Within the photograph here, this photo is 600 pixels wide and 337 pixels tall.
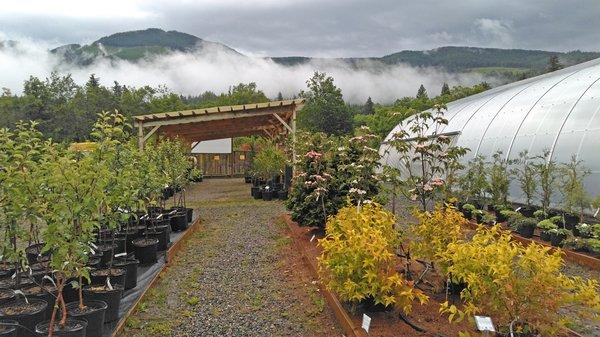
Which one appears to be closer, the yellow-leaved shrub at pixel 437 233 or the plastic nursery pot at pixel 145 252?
the yellow-leaved shrub at pixel 437 233

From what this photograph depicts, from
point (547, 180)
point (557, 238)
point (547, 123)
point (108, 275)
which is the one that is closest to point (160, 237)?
point (108, 275)

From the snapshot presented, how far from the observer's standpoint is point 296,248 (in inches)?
336

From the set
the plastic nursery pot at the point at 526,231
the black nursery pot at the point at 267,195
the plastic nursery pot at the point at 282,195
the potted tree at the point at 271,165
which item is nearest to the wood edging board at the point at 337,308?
the plastic nursery pot at the point at 526,231

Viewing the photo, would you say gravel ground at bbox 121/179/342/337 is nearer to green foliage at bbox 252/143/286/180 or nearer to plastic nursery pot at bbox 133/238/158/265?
plastic nursery pot at bbox 133/238/158/265

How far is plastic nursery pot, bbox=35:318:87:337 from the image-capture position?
3689 millimetres

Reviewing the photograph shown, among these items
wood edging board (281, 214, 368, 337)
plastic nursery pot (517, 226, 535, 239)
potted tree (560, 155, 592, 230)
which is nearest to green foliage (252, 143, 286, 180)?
wood edging board (281, 214, 368, 337)

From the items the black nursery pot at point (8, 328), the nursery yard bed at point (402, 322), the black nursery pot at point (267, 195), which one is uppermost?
the black nursery pot at point (8, 328)

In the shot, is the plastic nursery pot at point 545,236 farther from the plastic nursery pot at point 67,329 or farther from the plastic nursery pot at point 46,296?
the plastic nursery pot at point 46,296

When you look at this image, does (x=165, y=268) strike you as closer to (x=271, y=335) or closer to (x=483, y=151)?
(x=271, y=335)

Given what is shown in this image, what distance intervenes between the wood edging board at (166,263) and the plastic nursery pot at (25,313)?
27.3 inches

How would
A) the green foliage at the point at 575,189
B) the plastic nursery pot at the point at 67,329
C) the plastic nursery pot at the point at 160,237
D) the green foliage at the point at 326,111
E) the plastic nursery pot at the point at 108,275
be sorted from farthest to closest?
the green foliage at the point at 326,111
the plastic nursery pot at the point at 160,237
the green foliage at the point at 575,189
the plastic nursery pot at the point at 108,275
the plastic nursery pot at the point at 67,329

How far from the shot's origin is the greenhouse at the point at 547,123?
883 centimetres

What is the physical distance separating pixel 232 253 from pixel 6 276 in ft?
12.2

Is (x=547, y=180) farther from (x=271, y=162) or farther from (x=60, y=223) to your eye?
(x=271, y=162)
